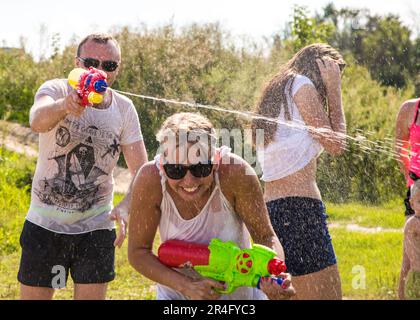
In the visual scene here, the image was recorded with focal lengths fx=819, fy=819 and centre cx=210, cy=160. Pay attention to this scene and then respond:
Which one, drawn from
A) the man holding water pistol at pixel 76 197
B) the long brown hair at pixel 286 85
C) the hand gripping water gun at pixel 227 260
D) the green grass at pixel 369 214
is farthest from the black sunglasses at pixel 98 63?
the green grass at pixel 369 214

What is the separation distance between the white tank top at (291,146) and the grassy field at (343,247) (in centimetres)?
210

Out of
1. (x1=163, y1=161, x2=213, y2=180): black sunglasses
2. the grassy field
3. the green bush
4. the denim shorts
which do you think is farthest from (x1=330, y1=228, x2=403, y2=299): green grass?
(x1=163, y1=161, x2=213, y2=180): black sunglasses

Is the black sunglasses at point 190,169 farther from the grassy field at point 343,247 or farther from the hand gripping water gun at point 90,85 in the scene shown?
the grassy field at point 343,247

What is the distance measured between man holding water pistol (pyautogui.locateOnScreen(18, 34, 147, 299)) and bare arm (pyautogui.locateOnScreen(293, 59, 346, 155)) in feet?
Result: 2.64

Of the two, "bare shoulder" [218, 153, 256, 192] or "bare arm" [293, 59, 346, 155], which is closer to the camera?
"bare shoulder" [218, 153, 256, 192]

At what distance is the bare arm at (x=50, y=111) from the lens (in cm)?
319

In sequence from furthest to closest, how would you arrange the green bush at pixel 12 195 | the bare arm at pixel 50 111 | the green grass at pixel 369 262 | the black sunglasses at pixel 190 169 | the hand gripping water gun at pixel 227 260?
the green bush at pixel 12 195
the green grass at pixel 369 262
the bare arm at pixel 50 111
the black sunglasses at pixel 190 169
the hand gripping water gun at pixel 227 260

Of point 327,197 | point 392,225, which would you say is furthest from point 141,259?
point 327,197

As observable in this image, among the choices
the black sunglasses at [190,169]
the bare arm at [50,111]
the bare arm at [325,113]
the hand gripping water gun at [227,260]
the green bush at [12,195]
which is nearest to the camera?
the hand gripping water gun at [227,260]

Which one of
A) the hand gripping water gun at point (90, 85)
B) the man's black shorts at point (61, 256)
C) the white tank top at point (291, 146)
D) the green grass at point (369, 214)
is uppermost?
the hand gripping water gun at point (90, 85)

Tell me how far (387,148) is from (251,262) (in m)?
7.96

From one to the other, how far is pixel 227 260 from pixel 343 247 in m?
4.54

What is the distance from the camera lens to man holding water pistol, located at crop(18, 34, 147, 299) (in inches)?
142

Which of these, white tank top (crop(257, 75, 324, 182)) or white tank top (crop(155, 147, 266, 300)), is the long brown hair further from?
white tank top (crop(155, 147, 266, 300))
